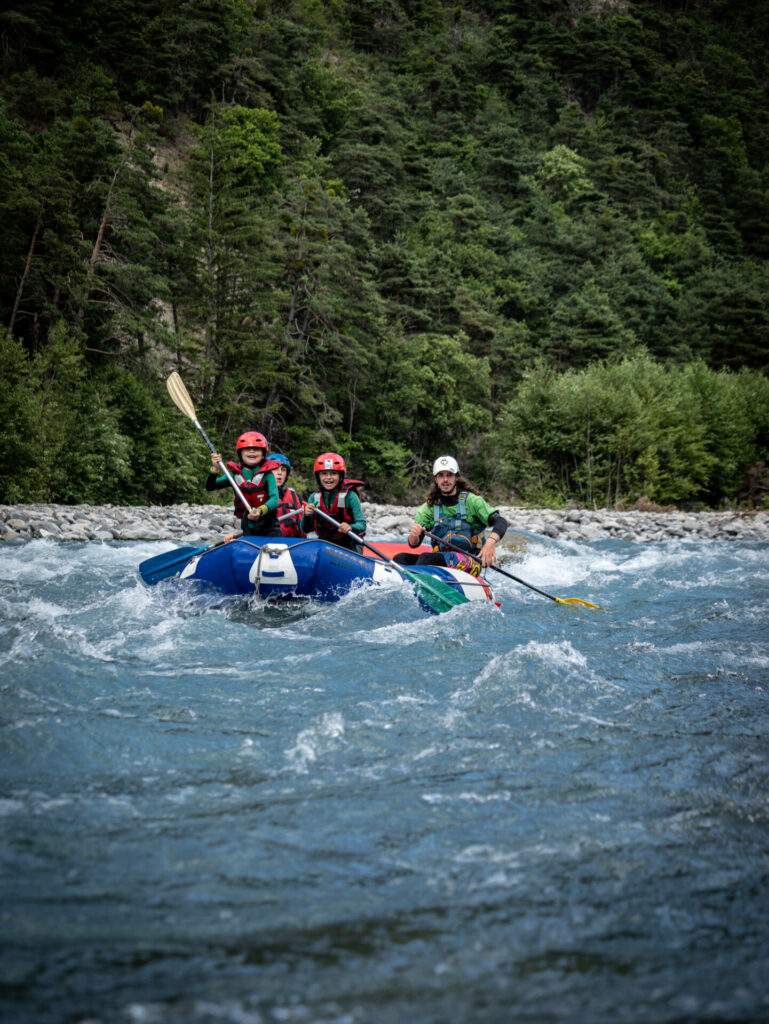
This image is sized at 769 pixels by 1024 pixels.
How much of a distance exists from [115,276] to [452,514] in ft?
48.5

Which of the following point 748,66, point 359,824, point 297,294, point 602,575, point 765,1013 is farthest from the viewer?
point 748,66

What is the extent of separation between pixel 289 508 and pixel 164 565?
141cm

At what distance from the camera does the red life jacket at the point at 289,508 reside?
7.46m

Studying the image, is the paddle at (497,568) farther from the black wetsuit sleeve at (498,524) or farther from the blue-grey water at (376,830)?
the blue-grey water at (376,830)

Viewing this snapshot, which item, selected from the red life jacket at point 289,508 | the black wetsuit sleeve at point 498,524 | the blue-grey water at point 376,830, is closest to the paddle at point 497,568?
the black wetsuit sleeve at point 498,524

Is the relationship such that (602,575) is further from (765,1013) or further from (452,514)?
(765,1013)

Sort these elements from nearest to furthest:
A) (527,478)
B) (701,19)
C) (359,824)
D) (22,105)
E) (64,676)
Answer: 1. (359,824)
2. (64,676)
3. (527,478)
4. (22,105)
5. (701,19)

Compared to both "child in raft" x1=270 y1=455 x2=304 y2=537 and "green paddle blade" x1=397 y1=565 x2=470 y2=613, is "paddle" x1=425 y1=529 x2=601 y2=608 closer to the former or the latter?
"green paddle blade" x1=397 y1=565 x2=470 y2=613

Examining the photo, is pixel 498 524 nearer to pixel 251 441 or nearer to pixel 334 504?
pixel 334 504

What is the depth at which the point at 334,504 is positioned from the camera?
24.3 feet

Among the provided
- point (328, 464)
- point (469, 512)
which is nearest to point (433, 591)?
point (469, 512)

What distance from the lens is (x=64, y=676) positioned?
4113mm

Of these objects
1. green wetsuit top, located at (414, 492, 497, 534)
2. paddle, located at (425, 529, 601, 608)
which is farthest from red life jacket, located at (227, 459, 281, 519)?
paddle, located at (425, 529, 601, 608)

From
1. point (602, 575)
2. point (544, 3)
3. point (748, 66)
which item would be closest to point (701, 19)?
point (748, 66)
